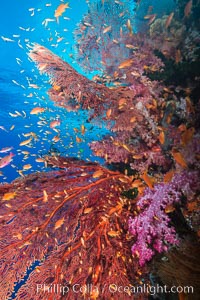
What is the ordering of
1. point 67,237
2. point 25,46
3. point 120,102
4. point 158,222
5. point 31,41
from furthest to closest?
1. point 25,46
2. point 31,41
3. point 120,102
4. point 67,237
5. point 158,222

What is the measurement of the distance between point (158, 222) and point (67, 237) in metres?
1.97

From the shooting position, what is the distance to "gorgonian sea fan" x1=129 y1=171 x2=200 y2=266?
13.6 feet

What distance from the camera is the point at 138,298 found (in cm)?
429

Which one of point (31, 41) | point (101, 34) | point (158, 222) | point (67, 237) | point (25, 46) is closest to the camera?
point (158, 222)

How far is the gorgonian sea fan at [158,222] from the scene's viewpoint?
4136mm

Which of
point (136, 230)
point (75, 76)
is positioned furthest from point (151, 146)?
point (75, 76)

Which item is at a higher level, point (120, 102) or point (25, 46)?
point (25, 46)

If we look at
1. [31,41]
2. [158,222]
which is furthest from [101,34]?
[31,41]

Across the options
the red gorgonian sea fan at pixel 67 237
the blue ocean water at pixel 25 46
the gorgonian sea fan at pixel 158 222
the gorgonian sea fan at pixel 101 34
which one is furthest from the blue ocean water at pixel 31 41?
the gorgonian sea fan at pixel 158 222

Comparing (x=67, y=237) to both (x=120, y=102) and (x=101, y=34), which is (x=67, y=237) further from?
(x=101, y=34)

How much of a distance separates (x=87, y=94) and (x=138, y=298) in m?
4.48

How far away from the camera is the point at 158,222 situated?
4250mm

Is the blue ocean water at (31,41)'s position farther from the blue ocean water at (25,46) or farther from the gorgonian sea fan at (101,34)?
the gorgonian sea fan at (101,34)

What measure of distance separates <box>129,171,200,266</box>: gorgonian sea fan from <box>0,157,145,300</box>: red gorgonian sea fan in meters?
0.38
